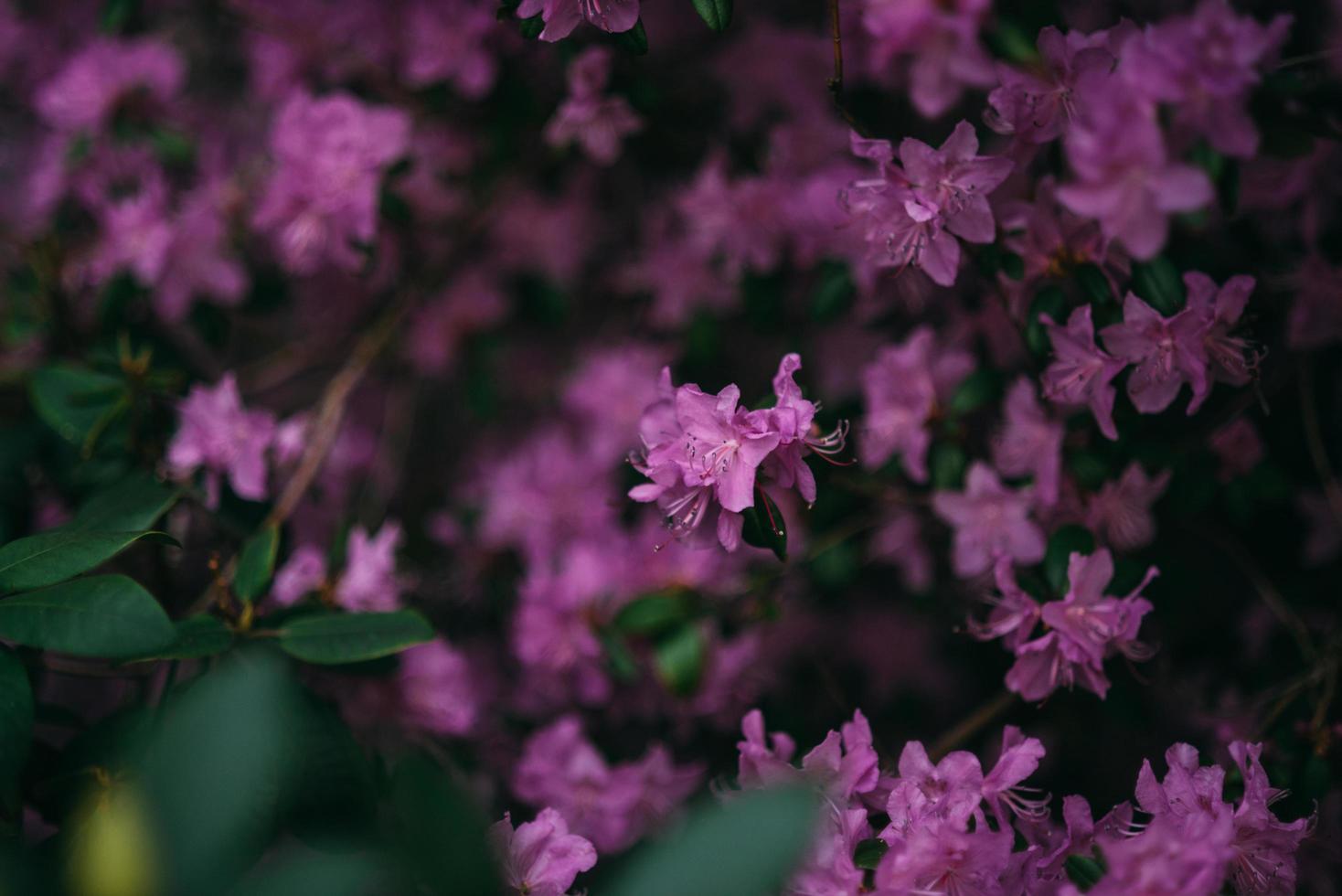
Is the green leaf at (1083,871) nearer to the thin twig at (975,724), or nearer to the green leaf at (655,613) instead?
the thin twig at (975,724)

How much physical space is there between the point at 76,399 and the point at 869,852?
3.43ft

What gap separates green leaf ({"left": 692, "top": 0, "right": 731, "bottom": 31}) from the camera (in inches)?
35.8

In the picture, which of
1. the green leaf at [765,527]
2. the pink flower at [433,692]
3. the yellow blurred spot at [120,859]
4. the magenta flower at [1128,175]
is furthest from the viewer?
the pink flower at [433,692]

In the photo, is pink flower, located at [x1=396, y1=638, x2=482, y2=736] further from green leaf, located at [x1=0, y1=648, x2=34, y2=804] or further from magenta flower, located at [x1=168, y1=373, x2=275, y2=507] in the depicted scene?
green leaf, located at [x1=0, y1=648, x2=34, y2=804]

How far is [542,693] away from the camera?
1428mm

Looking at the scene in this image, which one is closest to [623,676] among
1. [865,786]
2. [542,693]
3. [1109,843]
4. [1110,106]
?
[542,693]

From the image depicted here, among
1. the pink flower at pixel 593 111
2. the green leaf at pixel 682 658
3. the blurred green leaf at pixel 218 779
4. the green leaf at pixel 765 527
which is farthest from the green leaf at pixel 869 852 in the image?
the pink flower at pixel 593 111

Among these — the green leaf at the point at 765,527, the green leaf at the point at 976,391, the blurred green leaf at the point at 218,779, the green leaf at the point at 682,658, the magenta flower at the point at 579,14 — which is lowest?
the green leaf at the point at 682,658

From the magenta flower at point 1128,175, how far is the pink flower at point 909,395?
37 cm

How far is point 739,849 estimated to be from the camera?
58cm

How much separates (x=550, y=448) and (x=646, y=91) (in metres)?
0.64

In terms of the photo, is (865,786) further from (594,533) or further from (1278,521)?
(1278,521)

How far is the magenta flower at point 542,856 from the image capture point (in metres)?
0.84

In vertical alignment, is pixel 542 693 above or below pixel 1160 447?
below
